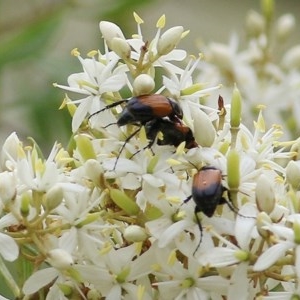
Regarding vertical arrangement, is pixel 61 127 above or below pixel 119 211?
below

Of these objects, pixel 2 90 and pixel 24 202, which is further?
pixel 2 90

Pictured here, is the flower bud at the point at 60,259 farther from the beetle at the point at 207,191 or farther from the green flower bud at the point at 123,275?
the beetle at the point at 207,191

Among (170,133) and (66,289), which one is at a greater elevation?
(170,133)

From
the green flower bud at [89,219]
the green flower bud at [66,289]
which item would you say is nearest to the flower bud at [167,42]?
the green flower bud at [89,219]

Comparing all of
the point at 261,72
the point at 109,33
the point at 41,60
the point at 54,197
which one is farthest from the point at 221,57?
the point at 54,197

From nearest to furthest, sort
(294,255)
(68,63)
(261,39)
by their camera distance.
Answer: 1. (294,255)
2. (261,39)
3. (68,63)

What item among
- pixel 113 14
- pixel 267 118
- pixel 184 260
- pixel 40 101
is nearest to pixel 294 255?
pixel 184 260

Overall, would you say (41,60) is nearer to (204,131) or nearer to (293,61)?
(293,61)

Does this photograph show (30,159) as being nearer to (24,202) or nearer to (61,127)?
(24,202)
